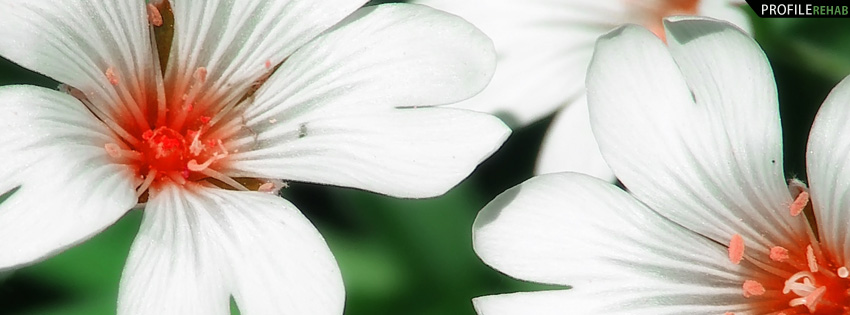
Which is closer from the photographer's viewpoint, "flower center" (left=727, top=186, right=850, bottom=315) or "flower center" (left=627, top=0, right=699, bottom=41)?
"flower center" (left=727, top=186, right=850, bottom=315)

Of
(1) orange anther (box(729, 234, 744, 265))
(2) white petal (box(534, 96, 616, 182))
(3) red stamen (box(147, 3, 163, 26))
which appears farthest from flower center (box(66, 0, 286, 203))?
(1) orange anther (box(729, 234, 744, 265))

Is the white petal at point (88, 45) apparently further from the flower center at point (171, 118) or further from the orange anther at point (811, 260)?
the orange anther at point (811, 260)

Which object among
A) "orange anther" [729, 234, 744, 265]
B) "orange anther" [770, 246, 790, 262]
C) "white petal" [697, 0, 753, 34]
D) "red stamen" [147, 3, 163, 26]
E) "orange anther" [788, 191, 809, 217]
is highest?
"red stamen" [147, 3, 163, 26]

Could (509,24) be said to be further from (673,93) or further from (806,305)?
(806,305)

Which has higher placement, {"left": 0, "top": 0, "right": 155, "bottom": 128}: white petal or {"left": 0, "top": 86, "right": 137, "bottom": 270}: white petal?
{"left": 0, "top": 0, "right": 155, "bottom": 128}: white petal

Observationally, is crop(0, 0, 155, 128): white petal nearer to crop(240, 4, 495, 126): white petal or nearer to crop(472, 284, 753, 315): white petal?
crop(240, 4, 495, 126): white petal

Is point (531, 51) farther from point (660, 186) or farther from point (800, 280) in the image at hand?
point (800, 280)

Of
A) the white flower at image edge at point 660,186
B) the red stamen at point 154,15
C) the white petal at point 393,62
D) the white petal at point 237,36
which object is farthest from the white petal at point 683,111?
→ the red stamen at point 154,15

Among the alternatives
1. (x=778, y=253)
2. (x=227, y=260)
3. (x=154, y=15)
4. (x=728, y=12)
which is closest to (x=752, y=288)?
(x=778, y=253)
